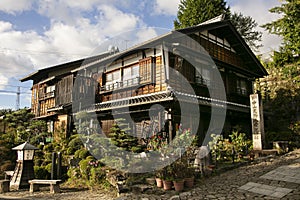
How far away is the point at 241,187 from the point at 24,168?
28.6 ft

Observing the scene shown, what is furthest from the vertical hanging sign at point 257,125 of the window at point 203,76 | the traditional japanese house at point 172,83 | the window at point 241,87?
the window at point 241,87

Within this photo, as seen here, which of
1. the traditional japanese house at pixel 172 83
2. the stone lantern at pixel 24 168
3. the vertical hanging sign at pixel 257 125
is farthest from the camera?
the traditional japanese house at pixel 172 83

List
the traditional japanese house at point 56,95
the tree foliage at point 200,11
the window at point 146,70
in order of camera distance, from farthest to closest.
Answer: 1. the tree foliage at point 200,11
2. the traditional japanese house at point 56,95
3. the window at point 146,70

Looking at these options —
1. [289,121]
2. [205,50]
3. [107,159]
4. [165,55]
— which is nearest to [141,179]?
[107,159]

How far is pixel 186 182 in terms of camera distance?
710cm

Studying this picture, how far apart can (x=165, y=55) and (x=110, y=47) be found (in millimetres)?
7657

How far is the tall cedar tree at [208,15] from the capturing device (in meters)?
25.6

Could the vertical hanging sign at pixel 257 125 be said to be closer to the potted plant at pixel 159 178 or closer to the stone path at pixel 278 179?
the stone path at pixel 278 179

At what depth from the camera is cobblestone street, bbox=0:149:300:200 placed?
6129 millimetres

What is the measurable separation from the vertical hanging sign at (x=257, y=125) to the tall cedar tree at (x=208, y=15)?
1523 centimetres

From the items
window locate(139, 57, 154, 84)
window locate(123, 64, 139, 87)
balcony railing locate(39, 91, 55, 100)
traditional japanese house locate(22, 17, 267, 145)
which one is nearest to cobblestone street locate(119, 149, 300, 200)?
traditional japanese house locate(22, 17, 267, 145)

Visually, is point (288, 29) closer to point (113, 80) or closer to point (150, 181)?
point (113, 80)

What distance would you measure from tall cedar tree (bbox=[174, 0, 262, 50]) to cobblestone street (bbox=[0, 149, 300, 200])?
19.8 meters

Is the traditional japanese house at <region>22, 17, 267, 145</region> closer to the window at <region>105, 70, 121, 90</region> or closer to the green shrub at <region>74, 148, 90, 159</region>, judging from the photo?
the window at <region>105, 70, 121, 90</region>
